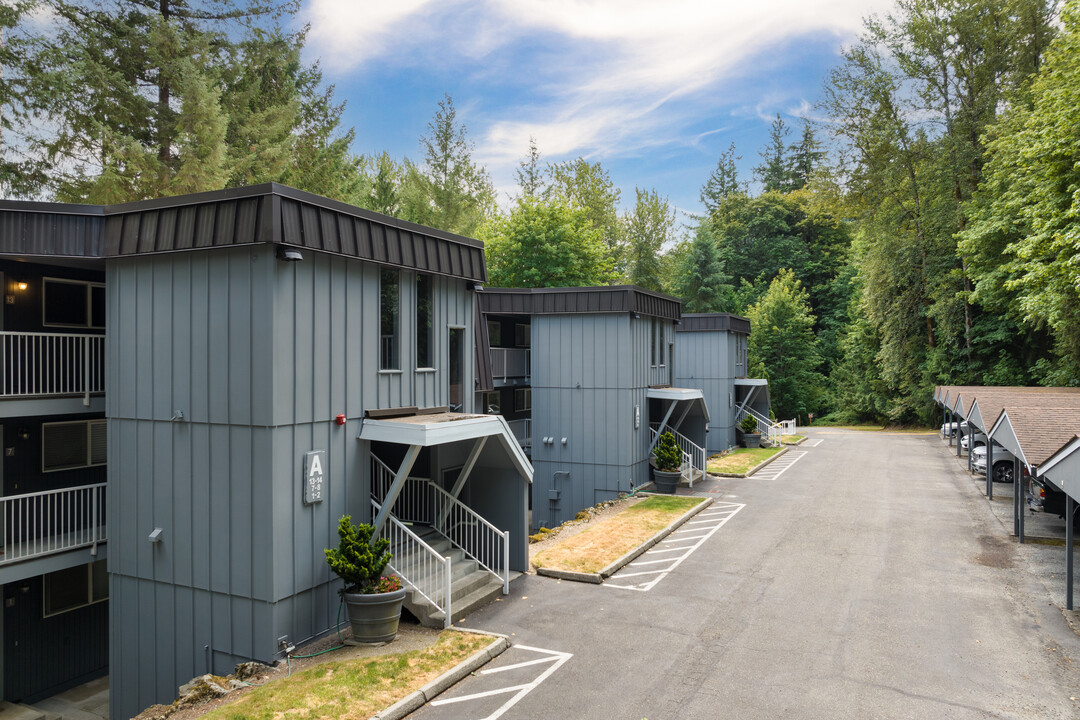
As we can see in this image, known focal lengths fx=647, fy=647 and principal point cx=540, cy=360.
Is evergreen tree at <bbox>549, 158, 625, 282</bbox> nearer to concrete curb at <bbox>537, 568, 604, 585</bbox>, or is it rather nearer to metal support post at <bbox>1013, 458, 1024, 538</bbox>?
metal support post at <bbox>1013, 458, 1024, 538</bbox>

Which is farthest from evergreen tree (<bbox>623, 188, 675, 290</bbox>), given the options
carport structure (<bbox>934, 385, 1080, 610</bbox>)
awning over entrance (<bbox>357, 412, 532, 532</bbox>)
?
awning over entrance (<bbox>357, 412, 532, 532</bbox>)

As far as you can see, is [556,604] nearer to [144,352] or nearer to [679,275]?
[144,352]

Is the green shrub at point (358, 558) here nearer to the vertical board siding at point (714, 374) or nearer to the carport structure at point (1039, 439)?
the carport structure at point (1039, 439)

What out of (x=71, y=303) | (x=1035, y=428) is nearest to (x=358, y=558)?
(x=71, y=303)

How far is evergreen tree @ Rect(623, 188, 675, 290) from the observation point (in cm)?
5003

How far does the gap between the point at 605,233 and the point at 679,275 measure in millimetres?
7017

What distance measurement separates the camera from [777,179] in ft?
220

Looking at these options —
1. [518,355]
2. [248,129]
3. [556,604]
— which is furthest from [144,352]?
[248,129]

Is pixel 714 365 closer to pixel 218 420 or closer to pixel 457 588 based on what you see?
pixel 457 588

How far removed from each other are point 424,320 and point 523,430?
404 inches

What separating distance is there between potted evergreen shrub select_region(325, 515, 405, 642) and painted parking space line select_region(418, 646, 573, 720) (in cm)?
150

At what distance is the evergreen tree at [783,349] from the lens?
4706cm

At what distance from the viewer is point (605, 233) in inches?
1948

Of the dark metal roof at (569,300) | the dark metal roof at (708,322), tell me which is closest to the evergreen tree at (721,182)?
the dark metal roof at (708,322)
